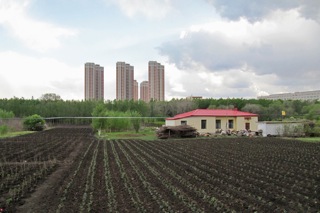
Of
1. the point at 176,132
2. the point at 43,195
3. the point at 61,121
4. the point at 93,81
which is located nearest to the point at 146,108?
the point at 61,121

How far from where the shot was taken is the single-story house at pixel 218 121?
126ft

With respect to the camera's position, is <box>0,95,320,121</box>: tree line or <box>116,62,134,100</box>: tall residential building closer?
<box>0,95,320,121</box>: tree line

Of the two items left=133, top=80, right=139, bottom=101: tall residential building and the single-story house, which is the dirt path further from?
left=133, top=80, right=139, bottom=101: tall residential building

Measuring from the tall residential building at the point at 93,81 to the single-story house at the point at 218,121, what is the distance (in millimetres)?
55740

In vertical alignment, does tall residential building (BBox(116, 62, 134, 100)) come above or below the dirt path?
above

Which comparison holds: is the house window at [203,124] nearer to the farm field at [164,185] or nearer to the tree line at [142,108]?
the farm field at [164,185]

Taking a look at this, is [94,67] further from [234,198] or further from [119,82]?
[234,198]

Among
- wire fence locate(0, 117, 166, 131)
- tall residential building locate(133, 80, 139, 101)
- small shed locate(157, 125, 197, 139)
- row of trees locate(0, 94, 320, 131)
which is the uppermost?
tall residential building locate(133, 80, 139, 101)

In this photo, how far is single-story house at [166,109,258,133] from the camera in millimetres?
38438

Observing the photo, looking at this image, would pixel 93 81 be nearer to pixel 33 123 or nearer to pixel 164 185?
pixel 33 123

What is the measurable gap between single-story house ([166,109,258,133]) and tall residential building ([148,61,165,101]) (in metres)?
49.9

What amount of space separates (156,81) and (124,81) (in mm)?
9277

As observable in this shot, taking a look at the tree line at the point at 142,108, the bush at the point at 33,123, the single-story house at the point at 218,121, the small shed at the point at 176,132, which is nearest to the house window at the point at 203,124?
the single-story house at the point at 218,121

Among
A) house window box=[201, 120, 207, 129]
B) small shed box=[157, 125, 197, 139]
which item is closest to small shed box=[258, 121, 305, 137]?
house window box=[201, 120, 207, 129]
